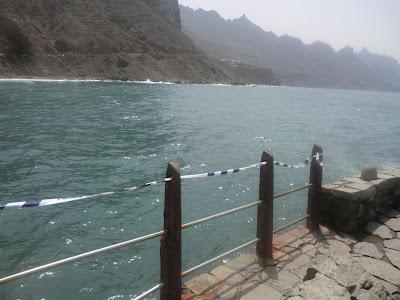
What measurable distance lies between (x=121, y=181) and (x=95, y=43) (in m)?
77.7

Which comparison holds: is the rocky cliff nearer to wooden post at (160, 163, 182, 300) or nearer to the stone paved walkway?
the stone paved walkway

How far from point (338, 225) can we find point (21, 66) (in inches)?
2708

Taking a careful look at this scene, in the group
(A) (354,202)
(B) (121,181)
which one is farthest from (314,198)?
(B) (121,181)

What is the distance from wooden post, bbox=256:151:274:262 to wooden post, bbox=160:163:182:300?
1.70 metres

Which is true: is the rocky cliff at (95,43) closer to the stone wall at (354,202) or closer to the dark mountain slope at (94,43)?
the dark mountain slope at (94,43)

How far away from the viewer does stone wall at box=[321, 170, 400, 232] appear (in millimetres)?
6762

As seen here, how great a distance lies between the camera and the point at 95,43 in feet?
279

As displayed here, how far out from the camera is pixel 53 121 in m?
26.2

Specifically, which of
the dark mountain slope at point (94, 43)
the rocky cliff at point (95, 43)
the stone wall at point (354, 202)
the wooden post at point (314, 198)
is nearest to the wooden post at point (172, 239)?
the wooden post at point (314, 198)

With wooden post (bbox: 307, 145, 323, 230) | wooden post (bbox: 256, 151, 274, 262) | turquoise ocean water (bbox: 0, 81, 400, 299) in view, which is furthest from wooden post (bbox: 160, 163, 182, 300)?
wooden post (bbox: 307, 145, 323, 230)

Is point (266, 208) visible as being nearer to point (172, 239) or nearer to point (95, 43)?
point (172, 239)

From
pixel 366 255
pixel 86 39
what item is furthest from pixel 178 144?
pixel 86 39

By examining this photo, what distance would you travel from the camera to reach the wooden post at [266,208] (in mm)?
5531

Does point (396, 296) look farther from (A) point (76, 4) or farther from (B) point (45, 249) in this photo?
(A) point (76, 4)
